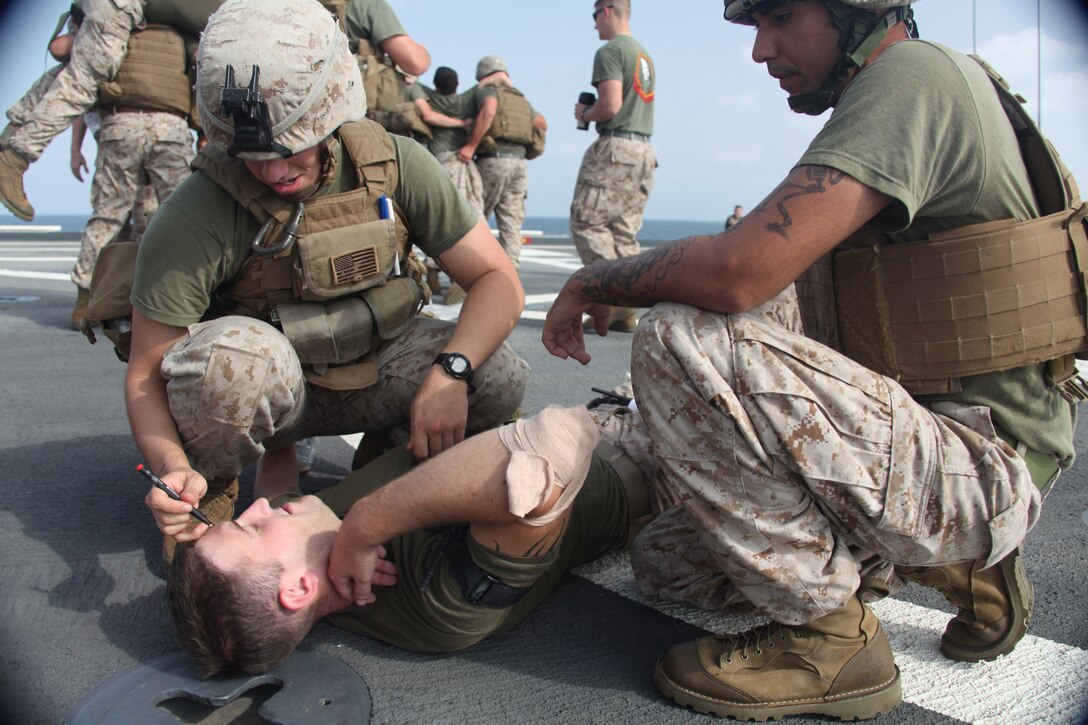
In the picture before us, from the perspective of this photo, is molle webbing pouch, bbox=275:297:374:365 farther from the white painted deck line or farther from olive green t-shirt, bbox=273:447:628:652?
the white painted deck line

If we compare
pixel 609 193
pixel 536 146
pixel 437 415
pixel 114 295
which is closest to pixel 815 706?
pixel 437 415

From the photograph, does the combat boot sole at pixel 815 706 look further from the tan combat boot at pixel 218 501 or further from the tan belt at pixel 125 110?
the tan belt at pixel 125 110

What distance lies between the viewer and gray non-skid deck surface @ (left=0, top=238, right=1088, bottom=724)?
1.76 m

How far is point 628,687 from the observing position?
1.83 metres

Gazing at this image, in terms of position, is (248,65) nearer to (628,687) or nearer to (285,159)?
(285,159)

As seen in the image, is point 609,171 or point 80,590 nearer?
point 80,590

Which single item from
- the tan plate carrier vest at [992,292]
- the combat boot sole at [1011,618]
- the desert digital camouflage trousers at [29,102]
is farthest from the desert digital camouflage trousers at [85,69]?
the combat boot sole at [1011,618]

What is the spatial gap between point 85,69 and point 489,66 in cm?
429

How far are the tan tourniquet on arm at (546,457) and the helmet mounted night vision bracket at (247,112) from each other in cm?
94

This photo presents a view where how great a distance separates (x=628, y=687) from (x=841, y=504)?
60 cm

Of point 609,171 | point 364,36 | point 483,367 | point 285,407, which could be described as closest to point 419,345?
point 483,367

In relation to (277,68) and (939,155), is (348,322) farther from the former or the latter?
(939,155)

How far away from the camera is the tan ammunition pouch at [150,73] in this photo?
4.79m

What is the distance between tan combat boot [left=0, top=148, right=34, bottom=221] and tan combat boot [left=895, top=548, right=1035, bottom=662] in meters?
4.95
